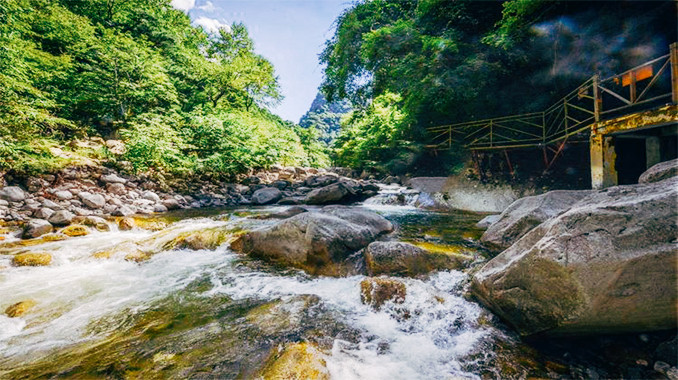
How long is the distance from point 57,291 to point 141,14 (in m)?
19.3

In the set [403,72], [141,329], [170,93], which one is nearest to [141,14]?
[170,93]

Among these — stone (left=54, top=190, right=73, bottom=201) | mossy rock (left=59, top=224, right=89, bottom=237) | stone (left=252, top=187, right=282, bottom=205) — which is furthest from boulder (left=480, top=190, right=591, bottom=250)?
stone (left=54, top=190, right=73, bottom=201)

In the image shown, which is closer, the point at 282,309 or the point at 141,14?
the point at 282,309

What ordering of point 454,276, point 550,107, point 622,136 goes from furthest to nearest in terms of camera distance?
point 550,107 → point 622,136 → point 454,276

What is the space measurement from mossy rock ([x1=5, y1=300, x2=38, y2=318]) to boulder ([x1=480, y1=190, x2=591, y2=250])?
6321 millimetres

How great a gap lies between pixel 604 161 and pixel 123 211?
12.7 metres

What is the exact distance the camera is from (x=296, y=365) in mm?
2098

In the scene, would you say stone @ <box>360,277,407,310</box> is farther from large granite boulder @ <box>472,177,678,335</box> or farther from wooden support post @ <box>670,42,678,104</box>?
wooden support post @ <box>670,42,678,104</box>

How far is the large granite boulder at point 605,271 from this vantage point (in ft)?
6.32

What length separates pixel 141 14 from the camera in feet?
54.3

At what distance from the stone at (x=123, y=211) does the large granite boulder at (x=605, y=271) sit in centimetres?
985

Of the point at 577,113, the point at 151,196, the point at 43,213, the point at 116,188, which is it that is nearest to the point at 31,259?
the point at 43,213

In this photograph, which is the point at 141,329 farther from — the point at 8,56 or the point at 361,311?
the point at 8,56

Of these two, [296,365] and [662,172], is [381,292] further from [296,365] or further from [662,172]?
[662,172]
